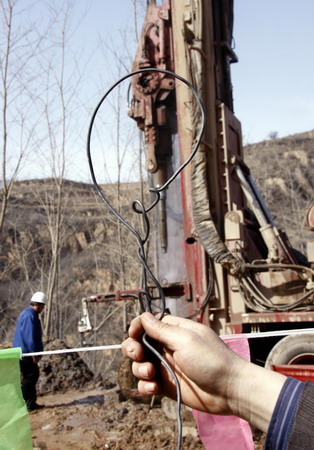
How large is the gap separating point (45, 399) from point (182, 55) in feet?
19.5

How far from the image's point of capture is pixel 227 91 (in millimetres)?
8031

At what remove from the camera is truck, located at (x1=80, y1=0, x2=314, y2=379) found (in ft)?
20.5

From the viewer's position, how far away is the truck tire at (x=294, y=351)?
562cm

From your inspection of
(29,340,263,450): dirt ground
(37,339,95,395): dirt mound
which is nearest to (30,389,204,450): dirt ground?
(29,340,263,450): dirt ground

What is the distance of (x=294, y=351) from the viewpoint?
18.6 feet

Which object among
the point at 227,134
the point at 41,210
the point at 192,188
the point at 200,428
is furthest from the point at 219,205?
the point at 41,210

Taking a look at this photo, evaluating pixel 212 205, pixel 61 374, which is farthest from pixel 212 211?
pixel 61 374

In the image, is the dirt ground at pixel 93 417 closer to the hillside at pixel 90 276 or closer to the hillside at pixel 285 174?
the hillside at pixel 90 276

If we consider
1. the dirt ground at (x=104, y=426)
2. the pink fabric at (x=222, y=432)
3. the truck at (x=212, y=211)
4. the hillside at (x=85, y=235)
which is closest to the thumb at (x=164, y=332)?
the pink fabric at (x=222, y=432)

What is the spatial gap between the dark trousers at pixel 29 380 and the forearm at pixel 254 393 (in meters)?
7.11

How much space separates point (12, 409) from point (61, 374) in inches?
279

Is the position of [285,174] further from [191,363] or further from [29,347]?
[191,363]

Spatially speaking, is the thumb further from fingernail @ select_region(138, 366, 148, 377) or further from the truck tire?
the truck tire

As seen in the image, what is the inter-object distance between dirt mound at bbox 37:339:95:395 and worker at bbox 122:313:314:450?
8.28 metres
